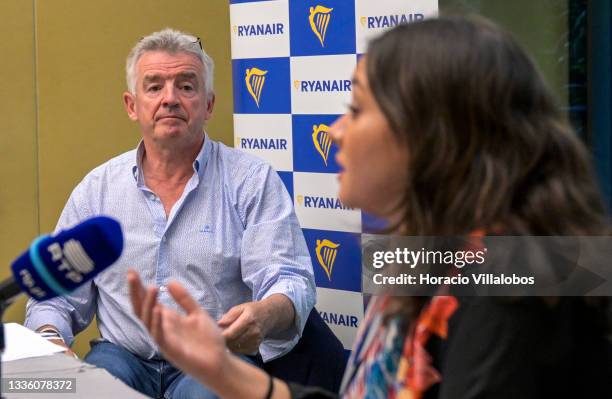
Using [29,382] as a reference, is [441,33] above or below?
above

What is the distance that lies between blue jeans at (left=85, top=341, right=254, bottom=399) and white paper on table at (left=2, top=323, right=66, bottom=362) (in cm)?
34

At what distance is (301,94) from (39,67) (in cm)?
154

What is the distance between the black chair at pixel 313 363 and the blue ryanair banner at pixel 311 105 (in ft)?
2.30

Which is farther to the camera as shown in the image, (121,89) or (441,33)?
(121,89)

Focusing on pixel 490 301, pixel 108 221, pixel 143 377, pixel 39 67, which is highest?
pixel 39 67

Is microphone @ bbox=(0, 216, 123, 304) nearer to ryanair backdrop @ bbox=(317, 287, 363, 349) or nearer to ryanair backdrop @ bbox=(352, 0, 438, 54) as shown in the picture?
ryanair backdrop @ bbox=(352, 0, 438, 54)

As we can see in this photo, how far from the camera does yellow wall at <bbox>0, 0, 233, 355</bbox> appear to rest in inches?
182

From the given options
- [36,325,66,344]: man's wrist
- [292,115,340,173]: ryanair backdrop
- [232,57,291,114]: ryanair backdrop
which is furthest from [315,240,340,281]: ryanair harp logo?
[36,325,66,344]: man's wrist

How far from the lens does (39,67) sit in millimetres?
4648

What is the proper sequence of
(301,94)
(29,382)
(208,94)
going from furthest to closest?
(301,94) → (208,94) → (29,382)

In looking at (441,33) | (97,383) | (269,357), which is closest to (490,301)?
(441,33)

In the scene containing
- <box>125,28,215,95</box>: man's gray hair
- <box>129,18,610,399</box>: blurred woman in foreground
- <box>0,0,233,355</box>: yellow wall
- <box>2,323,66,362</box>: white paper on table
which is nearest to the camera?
<box>129,18,610,399</box>: blurred woman in foreground

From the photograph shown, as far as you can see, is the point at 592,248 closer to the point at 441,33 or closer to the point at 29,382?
the point at 441,33

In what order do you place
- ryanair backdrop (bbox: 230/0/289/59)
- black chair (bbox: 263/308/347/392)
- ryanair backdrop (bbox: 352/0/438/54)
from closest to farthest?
black chair (bbox: 263/308/347/392) → ryanair backdrop (bbox: 352/0/438/54) → ryanair backdrop (bbox: 230/0/289/59)
